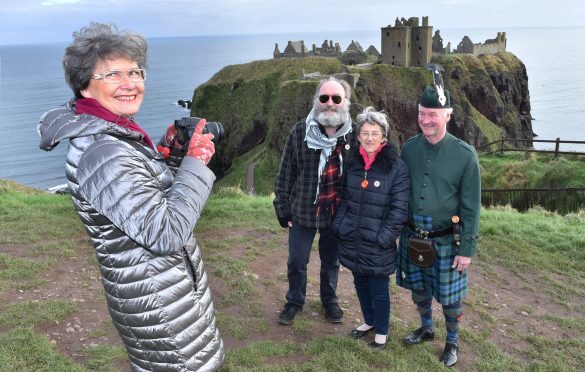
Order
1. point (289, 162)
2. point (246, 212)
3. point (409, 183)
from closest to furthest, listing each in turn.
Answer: point (409, 183), point (289, 162), point (246, 212)

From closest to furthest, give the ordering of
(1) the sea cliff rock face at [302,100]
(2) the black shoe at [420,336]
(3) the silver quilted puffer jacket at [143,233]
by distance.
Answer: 1. (3) the silver quilted puffer jacket at [143,233]
2. (2) the black shoe at [420,336]
3. (1) the sea cliff rock face at [302,100]

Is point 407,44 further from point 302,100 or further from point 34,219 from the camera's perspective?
point 34,219

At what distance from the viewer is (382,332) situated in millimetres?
5402

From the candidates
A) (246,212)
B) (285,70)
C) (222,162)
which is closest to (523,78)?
(285,70)

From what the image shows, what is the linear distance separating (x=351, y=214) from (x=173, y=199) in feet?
9.06

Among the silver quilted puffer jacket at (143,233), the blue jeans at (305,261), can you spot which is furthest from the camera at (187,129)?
the blue jeans at (305,261)

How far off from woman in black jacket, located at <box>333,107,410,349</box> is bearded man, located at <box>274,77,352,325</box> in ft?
1.03

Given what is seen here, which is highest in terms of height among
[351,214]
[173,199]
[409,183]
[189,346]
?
[173,199]

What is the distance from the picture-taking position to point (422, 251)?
5027mm

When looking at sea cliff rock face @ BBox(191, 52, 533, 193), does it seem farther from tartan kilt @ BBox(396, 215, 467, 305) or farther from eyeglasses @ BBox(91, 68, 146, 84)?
eyeglasses @ BBox(91, 68, 146, 84)

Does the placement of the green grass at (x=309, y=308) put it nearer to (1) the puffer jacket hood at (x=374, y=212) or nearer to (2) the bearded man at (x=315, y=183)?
(2) the bearded man at (x=315, y=183)

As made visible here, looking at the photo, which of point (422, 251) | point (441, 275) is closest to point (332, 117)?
point (422, 251)

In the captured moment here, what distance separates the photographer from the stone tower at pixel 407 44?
5616cm

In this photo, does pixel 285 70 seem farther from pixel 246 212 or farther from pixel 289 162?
pixel 289 162
